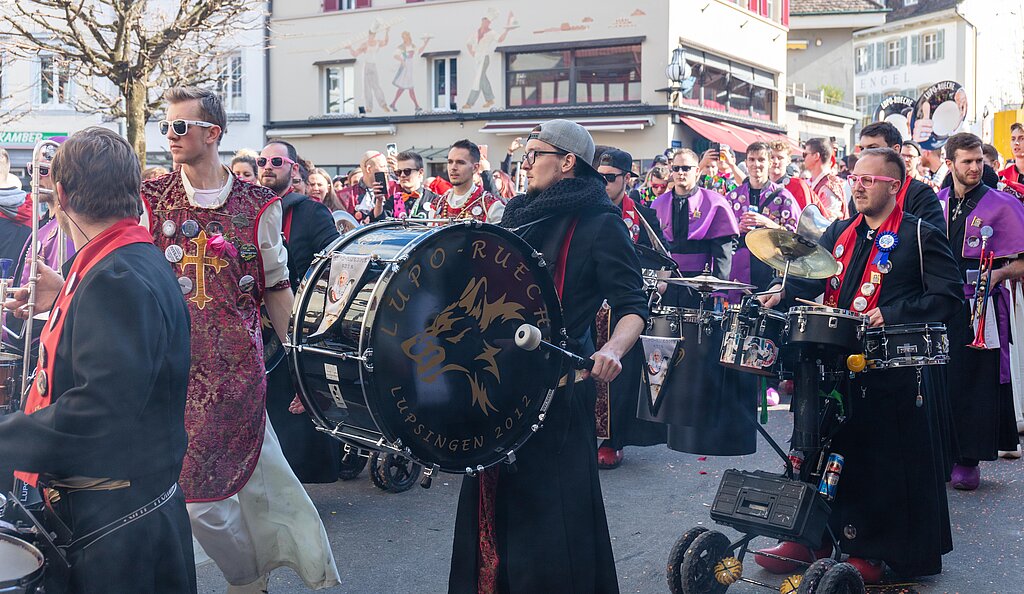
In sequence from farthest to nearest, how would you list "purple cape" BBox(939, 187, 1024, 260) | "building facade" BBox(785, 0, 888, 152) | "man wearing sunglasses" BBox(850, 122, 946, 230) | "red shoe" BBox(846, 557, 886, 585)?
1. "building facade" BBox(785, 0, 888, 152)
2. "purple cape" BBox(939, 187, 1024, 260)
3. "man wearing sunglasses" BBox(850, 122, 946, 230)
4. "red shoe" BBox(846, 557, 886, 585)

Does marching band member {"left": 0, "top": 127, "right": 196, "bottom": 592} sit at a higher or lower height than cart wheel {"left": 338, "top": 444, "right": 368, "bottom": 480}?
higher

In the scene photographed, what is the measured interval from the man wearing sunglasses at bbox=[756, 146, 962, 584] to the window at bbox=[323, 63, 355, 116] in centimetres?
2762

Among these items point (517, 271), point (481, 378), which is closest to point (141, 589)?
point (481, 378)

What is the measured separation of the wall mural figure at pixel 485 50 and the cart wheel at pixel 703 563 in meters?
25.0

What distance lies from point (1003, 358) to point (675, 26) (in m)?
20.8

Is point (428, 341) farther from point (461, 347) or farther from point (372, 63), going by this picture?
point (372, 63)

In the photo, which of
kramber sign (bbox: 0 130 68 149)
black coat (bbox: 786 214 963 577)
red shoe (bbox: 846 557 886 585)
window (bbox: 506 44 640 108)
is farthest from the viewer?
kramber sign (bbox: 0 130 68 149)

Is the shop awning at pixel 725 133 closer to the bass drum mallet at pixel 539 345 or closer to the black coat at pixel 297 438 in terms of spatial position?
the black coat at pixel 297 438

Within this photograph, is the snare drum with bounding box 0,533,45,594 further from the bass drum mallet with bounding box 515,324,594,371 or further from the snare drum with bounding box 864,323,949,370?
the snare drum with bounding box 864,323,949,370

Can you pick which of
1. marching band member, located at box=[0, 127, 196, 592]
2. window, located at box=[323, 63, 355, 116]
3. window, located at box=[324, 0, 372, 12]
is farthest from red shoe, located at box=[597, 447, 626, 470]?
window, located at box=[324, 0, 372, 12]

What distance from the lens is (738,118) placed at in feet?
99.6

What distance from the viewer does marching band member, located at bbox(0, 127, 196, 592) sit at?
2742mm

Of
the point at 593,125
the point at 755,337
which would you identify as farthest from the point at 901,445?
the point at 593,125

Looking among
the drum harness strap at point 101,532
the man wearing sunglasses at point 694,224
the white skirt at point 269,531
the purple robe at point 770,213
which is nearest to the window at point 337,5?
the purple robe at point 770,213
